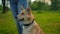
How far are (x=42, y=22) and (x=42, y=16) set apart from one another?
0.11 meters

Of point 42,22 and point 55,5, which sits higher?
point 55,5

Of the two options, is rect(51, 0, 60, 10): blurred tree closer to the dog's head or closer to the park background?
the park background

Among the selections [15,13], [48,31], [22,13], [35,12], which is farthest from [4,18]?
[22,13]

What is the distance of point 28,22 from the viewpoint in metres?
2.33

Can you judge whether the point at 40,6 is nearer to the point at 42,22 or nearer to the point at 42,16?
the point at 42,16

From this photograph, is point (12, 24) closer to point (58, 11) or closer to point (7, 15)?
point (7, 15)

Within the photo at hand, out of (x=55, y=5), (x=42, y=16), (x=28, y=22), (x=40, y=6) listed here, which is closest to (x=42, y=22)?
(x=42, y=16)

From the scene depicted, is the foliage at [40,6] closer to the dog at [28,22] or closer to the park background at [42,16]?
the park background at [42,16]

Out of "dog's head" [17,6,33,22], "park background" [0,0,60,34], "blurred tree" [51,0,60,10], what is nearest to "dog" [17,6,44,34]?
"dog's head" [17,6,33,22]

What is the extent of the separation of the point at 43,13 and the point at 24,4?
1194 mm

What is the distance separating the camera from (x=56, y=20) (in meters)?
3.61

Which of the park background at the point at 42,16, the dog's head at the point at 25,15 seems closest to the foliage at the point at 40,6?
the park background at the point at 42,16

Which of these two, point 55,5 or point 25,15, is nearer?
point 25,15

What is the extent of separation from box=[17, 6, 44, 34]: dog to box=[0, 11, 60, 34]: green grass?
1058mm
